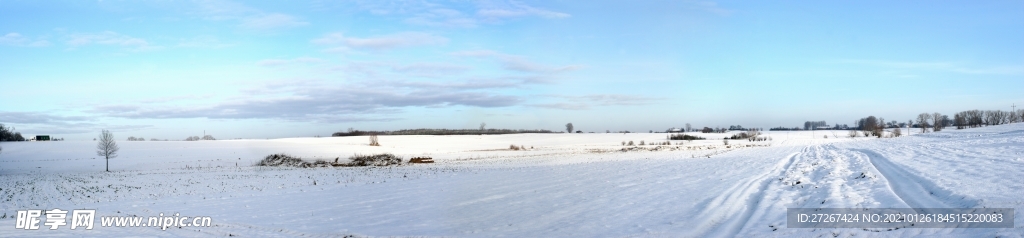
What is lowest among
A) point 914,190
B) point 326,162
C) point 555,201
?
point 326,162

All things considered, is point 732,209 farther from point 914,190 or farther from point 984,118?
point 984,118

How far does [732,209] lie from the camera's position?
1294 cm

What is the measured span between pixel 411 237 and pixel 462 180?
44.2ft

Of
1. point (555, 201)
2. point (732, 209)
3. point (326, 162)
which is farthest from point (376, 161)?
point (732, 209)

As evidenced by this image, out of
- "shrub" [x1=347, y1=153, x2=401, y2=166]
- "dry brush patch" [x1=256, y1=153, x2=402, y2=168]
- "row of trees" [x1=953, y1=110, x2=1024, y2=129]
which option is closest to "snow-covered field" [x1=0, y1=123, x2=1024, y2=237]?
"dry brush patch" [x1=256, y1=153, x2=402, y2=168]

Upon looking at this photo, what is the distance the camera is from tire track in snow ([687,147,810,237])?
10722 mm

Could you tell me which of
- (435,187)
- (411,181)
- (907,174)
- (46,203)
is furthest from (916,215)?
(46,203)

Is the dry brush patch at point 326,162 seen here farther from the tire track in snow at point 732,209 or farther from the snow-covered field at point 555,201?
the tire track in snow at point 732,209

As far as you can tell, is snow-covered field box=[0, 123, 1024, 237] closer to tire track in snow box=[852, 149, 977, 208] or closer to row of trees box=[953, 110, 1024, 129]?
tire track in snow box=[852, 149, 977, 208]

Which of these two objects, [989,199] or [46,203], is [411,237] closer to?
[989,199]

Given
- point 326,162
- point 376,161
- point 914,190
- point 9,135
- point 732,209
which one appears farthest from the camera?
point 9,135

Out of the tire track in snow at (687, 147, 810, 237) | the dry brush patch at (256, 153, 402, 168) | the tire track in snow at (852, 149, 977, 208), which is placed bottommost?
the dry brush patch at (256, 153, 402, 168)

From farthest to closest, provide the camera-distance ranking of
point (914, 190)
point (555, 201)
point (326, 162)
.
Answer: point (326, 162) < point (555, 201) < point (914, 190)

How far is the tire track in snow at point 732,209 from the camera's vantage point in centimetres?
1072
